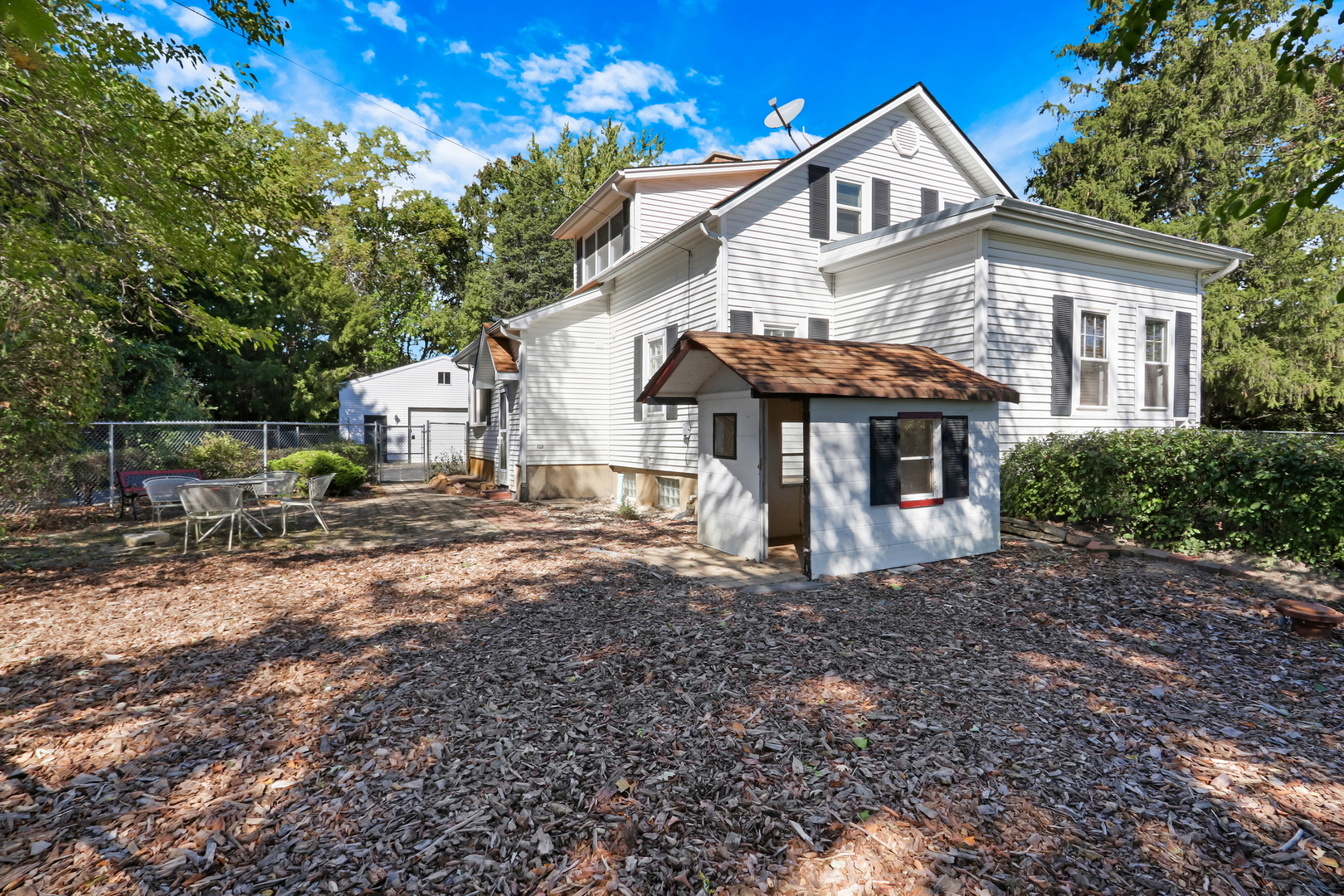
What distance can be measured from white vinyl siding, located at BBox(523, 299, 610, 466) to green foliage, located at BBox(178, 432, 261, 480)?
763 centimetres

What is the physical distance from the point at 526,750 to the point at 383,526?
29.5 ft

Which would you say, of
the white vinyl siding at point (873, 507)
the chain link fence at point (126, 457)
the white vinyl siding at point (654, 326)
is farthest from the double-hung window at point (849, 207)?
the chain link fence at point (126, 457)

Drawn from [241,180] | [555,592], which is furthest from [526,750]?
[241,180]

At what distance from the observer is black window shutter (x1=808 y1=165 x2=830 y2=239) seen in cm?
1186

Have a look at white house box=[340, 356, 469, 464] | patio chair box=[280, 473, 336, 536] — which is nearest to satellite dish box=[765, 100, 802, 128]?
patio chair box=[280, 473, 336, 536]

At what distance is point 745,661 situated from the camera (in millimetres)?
4691

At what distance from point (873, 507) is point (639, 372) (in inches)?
290

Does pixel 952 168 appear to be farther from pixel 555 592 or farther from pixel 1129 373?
pixel 555 592

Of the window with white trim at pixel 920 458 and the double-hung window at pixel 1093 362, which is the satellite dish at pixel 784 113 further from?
the window with white trim at pixel 920 458

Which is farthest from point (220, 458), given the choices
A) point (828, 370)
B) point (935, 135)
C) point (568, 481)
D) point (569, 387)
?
point (935, 135)

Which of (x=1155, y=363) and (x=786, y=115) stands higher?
(x=786, y=115)

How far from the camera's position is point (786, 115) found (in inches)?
523

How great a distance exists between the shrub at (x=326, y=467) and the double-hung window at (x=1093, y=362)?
1694 centimetres

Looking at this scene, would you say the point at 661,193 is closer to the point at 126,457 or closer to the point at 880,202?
the point at 880,202
